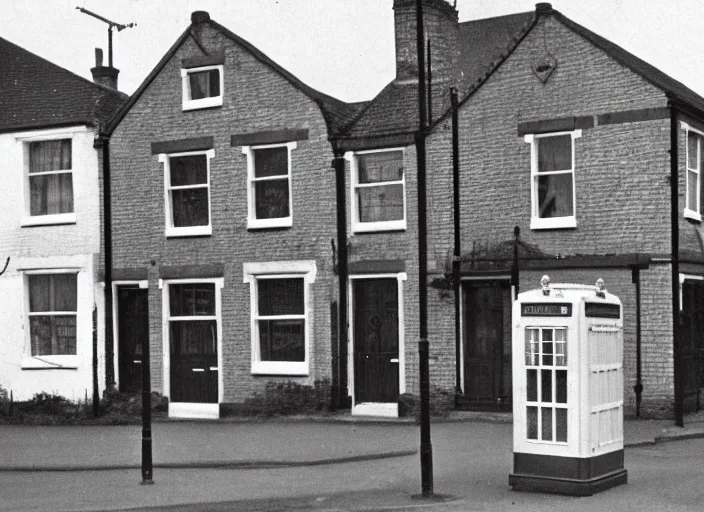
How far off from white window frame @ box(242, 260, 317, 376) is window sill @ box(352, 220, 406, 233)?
3.99 ft

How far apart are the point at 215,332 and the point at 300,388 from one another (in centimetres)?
241

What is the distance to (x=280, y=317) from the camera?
2409 cm

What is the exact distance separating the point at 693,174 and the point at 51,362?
575 inches

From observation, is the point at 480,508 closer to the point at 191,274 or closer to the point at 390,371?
the point at 390,371

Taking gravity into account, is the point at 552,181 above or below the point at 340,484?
above

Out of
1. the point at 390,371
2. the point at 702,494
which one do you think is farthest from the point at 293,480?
the point at 390,371

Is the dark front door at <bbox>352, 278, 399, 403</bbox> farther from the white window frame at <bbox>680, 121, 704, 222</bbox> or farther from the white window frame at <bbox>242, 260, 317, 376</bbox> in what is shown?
the white window frame at <bbox>680, 121, 704, 222</bbox>

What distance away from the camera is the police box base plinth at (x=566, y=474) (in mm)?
12812

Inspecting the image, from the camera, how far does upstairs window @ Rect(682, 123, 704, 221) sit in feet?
70.9

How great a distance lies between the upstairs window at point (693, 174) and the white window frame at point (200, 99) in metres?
9.93

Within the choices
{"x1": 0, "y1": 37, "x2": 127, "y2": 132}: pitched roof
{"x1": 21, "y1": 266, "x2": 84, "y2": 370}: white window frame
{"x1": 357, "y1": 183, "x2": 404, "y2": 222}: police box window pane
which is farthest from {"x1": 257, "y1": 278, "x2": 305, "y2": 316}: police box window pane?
{"x1": 0, "y1": 37, "x2": 127, "y2": 132}: pitched roof

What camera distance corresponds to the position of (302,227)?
24.0 metres

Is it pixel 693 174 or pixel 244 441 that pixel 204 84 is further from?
pixel 693 174

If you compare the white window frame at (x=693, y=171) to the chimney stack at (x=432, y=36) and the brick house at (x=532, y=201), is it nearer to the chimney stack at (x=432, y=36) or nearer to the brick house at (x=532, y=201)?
the brick house at (x=532, y=201)
